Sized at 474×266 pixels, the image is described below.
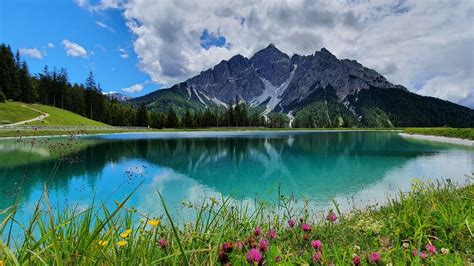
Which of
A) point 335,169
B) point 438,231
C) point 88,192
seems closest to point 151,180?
point 88,192

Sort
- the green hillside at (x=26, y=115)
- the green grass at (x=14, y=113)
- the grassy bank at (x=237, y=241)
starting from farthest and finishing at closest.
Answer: the green hillside at (x=26, y=115), the green grass at (x=14, y=113), the grassy bank at (x=237, y=241)

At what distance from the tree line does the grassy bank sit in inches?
4146

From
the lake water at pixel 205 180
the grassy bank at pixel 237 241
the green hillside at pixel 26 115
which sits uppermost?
the green hillside at pixel 26 115

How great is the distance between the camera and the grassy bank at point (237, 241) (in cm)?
234

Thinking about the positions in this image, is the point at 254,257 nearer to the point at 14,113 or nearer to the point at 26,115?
the point at 14,113

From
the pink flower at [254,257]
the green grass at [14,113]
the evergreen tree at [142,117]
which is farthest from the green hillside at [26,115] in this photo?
the pink flower at [254,257]

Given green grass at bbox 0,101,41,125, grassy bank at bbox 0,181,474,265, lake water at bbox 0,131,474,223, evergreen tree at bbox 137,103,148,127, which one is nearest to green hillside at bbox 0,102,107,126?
green grass at bbox 0,101,41,125

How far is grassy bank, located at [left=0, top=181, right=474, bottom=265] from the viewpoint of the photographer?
7.66 ft

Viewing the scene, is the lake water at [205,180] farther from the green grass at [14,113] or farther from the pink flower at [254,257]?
the green grass at [14,113]

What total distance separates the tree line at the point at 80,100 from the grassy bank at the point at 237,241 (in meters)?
105

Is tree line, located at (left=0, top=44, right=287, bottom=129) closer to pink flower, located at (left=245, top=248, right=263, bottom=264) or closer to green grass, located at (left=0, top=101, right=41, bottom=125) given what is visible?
green grass, located at (left=0, top=101, right=41, bottom=125)

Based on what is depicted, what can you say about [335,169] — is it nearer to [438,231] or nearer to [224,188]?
[224,188]

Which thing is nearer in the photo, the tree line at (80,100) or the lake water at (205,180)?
the lake water at (205,180)

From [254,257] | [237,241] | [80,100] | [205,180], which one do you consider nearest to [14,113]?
[80,100]
